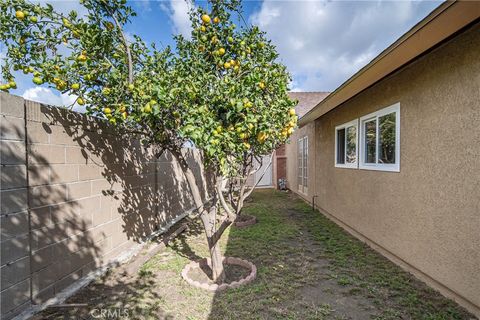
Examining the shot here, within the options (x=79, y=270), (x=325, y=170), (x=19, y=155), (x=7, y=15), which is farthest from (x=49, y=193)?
(x=325, y=170)

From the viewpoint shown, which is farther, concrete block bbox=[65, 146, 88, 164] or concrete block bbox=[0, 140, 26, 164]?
concrete block bbox=[65, 146, 88, 164]

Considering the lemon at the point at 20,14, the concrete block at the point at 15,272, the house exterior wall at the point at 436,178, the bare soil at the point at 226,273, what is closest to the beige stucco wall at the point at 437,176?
the house exterior wall at the point at 436,178

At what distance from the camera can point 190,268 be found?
429cm

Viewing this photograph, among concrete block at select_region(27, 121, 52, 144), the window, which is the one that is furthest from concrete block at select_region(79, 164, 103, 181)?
the window

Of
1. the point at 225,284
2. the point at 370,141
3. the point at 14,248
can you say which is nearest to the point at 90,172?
the point at 14,248

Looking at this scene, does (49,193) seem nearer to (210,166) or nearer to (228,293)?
(210,166)

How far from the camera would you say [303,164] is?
37.9 ft

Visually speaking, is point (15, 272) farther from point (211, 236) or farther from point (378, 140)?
point (378, 140)

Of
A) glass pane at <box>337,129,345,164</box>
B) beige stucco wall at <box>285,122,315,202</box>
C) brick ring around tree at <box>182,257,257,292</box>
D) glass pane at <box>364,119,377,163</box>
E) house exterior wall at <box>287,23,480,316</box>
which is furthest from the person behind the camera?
beige stucco wall at <box>285,122,315,202</box>

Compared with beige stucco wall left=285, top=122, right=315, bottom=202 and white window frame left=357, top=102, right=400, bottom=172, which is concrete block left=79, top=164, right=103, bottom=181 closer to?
white window frame left=357, top=102, right=400, bottom=172

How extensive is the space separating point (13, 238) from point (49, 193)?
25.1 inches

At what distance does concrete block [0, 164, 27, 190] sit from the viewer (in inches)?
103

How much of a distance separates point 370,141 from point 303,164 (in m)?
5.88

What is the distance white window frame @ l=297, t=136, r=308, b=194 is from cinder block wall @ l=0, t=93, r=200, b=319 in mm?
7461
